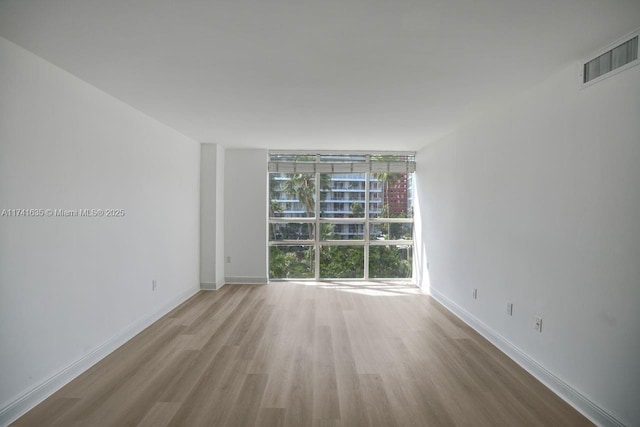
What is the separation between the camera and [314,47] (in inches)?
80.4

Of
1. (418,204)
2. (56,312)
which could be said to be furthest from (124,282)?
(418,204)

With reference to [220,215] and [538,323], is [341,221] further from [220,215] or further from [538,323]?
[538,323]

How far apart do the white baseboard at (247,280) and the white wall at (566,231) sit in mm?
3233

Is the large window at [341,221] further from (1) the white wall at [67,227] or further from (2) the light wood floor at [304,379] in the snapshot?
(1) the white wall at [67,227]

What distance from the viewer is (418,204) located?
18.8ft

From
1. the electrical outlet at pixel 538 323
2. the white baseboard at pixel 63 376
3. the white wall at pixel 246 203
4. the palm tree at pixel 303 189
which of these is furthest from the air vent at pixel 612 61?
the white wall at pixel 246 203

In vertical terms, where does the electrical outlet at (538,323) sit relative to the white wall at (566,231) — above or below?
below

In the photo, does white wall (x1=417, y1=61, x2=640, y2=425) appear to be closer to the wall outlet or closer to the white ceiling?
the wall outlet

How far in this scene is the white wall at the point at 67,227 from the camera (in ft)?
6.72

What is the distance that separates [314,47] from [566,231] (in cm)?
209

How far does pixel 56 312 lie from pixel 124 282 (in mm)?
825

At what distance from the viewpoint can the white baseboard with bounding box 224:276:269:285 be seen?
5.63 m

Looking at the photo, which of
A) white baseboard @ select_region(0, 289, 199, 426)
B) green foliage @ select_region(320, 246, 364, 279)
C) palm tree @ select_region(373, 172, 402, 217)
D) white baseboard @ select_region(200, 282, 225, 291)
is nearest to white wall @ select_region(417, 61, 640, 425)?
palm tree @ select_region(373, 172, 402, 217)

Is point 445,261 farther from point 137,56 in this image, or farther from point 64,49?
point 64,49
